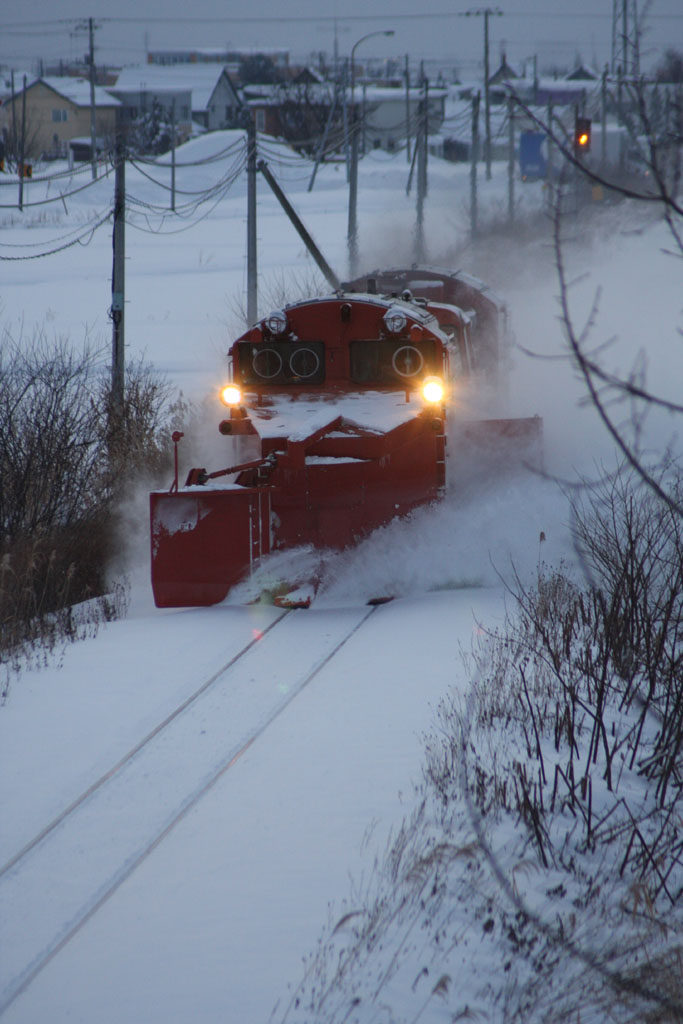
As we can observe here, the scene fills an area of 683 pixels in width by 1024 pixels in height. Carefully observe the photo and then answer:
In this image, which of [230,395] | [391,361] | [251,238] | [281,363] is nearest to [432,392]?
[391,361]

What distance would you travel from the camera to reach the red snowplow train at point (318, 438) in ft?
31.3

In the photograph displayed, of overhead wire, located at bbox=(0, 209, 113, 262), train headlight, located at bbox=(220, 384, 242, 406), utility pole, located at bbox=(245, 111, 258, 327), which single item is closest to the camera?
train headlight, located at bbox=(220, 384, 242, 406)

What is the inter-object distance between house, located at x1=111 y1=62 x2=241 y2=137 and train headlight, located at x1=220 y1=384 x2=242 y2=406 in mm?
89861

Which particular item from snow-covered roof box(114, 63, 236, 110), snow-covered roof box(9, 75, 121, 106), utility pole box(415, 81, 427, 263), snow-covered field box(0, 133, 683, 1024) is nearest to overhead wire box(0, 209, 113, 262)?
utility pole box(415, 81, 427, 263)

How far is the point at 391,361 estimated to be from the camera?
10977 millimetres

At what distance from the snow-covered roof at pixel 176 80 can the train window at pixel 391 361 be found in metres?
93.1

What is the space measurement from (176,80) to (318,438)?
10209 cm

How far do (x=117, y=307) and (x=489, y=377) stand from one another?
22.2ft

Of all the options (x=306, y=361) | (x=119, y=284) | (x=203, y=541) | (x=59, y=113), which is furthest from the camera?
(x=59, y=113)

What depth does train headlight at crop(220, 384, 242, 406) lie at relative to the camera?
35.8ft

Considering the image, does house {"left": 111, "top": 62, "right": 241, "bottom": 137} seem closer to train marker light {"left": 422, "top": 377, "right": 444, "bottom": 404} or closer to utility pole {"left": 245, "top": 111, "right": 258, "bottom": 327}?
utility pole {"left": 245, "top": 111, "right": 258, "bottom": 327}

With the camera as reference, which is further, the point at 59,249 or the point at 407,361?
the point at 59,249

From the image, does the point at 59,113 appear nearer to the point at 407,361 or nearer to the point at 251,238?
the point at 251,238

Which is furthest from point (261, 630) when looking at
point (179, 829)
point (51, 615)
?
point (179, 829)
